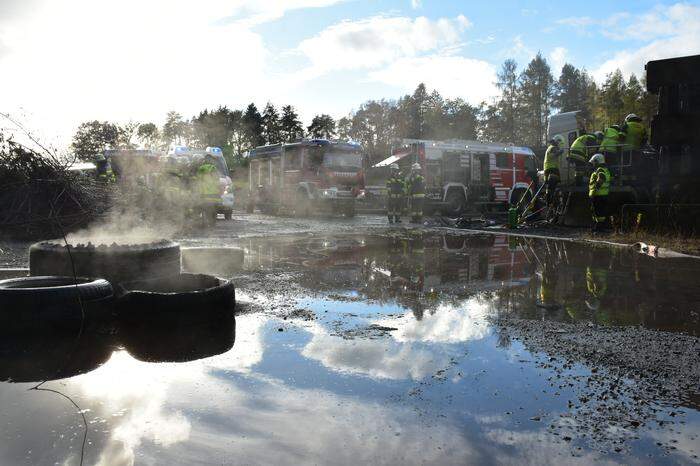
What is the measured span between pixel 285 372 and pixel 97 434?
1302mm

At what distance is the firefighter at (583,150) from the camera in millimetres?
14391

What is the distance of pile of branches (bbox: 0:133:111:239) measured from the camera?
21.9 ft

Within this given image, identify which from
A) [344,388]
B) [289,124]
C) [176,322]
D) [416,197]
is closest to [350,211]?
[416,197]

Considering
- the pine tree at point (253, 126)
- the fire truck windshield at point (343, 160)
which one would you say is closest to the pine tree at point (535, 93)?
the pine tree at point (253, 126)

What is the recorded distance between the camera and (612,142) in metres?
13.9

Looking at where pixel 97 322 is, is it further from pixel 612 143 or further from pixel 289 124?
pixel 289 124

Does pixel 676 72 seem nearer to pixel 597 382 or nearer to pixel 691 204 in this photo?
pixel 691 204

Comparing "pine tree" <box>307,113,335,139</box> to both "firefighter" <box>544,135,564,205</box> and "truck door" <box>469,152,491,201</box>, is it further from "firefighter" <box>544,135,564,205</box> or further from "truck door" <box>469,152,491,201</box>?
"firefighter" <box>544,135,564,205</box>

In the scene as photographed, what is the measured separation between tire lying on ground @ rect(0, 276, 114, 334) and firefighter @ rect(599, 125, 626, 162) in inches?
504

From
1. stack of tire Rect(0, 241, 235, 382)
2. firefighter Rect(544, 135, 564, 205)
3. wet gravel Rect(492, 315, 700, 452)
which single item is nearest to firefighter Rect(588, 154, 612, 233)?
firefighter Rect(544, 135, 564, 205)

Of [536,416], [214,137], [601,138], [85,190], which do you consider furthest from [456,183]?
[214,137]

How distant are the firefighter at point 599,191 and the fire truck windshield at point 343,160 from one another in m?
11.4

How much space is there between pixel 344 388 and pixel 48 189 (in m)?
5.52

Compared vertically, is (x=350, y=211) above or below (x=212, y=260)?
above
